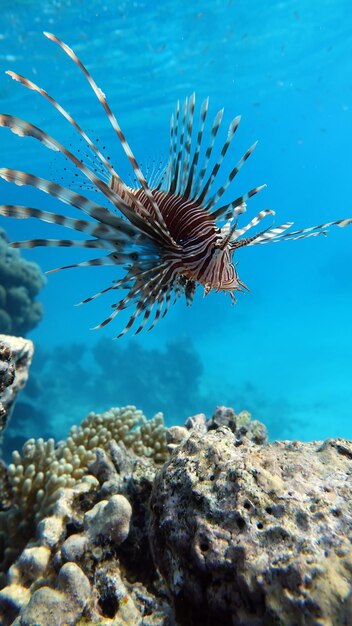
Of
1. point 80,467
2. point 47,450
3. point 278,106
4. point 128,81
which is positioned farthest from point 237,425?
point 278,106

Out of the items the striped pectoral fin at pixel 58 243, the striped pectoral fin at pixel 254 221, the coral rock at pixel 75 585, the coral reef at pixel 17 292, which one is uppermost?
the coral reef at pixel 17 292

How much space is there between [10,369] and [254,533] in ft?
5.54

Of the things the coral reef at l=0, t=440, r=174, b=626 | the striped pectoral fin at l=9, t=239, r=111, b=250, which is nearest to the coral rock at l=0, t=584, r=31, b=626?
the coral reef at l=0, t=440, r=174, b=626

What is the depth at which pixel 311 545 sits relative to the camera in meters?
1.54

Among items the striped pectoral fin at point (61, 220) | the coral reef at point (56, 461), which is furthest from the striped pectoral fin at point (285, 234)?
the coral reef at point (56, 461)

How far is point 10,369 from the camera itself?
8.45 feet

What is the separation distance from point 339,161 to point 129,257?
261ft

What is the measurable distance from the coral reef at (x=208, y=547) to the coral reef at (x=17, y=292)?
11.0 meters

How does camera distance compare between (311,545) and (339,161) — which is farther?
(339,161)

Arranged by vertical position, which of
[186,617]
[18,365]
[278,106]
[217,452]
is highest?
[278,106]

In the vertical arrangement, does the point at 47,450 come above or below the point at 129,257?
below

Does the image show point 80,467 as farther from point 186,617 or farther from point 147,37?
point 147,37

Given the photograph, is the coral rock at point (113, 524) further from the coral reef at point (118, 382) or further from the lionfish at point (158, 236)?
the coral reef at point (118, 382)

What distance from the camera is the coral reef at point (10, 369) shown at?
2.51 metres
